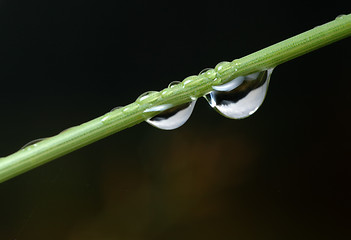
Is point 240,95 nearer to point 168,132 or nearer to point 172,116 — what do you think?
point 172,116

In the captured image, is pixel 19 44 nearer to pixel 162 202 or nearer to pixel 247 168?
pixel 162 202

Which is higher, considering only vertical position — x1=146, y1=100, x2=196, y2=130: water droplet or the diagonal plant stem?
x1=146, y1=100, x2=196, y2=130: water droplet

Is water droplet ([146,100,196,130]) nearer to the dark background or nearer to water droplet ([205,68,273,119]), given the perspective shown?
water droplet ([205,68,273,119])

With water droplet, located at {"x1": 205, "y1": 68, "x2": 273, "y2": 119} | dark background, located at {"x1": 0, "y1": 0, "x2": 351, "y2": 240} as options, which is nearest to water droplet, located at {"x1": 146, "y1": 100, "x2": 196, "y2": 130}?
water droplet, located at {"x1": 205, "y1": 68, "x2": 273, "y2": 119}

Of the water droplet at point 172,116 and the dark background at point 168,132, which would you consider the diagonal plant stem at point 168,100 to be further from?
the dark background at point 168,132

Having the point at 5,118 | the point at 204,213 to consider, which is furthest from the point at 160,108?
the point at 5,118

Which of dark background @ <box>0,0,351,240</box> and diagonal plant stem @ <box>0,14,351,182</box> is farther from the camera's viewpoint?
dark background @ <box>0,0,351,240</box>
